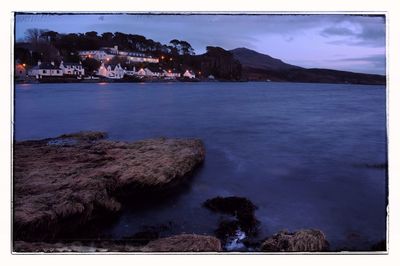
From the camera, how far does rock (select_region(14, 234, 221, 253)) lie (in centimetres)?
462

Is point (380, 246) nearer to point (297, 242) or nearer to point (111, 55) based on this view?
point (297, 242)

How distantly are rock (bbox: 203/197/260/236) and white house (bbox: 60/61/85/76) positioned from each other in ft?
7.94

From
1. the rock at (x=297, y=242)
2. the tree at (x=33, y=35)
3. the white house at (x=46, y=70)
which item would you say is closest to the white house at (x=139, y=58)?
the white house at (x=46, y=70)

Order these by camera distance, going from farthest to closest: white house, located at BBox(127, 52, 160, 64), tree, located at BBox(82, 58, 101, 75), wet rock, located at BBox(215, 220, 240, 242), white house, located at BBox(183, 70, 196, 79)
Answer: white house, located at BBox(183, 70, 196, 79) → tree, located at BBox(82, 58, 101, 75) → white house, located at BBox(127, 52, 160, 64) → wet rock, located at BBox(215, 220, 240, 242)

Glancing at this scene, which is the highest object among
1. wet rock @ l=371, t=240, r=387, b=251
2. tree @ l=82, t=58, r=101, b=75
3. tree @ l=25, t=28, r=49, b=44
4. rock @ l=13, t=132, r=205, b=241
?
tree @ l=25, t=28, r=49, b=44

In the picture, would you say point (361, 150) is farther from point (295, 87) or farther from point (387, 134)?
point (295, 87)

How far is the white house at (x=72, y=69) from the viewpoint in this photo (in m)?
5.39

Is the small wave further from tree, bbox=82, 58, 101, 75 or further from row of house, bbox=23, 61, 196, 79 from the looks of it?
tree, bbox=82, 58, 101, 75

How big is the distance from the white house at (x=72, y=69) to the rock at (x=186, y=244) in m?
2.47

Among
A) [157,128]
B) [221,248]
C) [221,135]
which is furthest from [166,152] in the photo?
[221,248]

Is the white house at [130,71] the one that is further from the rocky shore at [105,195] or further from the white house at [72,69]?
the rocky shore at [105,195]

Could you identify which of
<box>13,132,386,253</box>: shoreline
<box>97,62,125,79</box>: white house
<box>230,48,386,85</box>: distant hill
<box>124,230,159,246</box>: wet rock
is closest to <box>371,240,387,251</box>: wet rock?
<box>13,132,386,253</box>: shoreline

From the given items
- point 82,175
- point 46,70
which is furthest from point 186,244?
point 46,70
